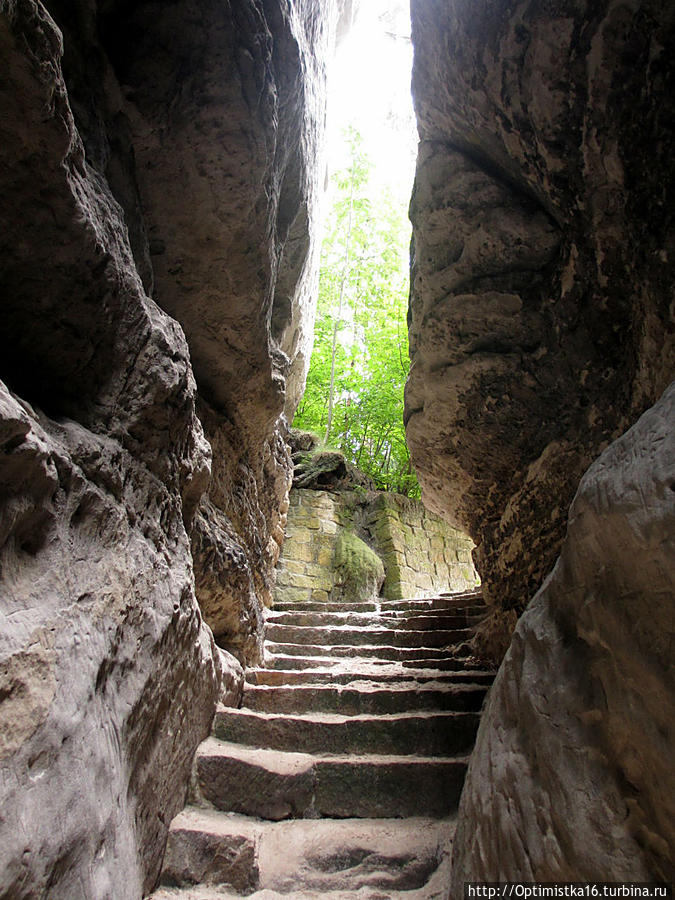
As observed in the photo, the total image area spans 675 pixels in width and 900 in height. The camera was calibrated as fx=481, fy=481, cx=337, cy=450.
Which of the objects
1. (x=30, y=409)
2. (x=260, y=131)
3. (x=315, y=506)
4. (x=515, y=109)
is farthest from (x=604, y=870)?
(x=315, y=506)

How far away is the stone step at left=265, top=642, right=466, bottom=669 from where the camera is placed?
3539mm

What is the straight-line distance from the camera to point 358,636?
3.81 m

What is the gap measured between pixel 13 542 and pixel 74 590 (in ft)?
0.78

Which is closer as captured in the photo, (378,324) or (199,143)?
(199,143)

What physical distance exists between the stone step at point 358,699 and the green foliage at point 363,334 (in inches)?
265

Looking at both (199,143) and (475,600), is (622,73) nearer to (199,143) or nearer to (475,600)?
(199,143)

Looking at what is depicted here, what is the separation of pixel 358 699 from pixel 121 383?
2172mm

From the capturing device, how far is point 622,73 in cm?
189

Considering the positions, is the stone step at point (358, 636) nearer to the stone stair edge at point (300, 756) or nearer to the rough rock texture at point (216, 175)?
the rough rock texture at point (216, 175)

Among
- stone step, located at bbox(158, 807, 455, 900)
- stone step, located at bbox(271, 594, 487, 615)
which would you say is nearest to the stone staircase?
stone step, located at bbox(158, 807, 455, 900)

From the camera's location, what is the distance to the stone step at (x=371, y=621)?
412cm

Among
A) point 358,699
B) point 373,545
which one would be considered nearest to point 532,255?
point 358,699

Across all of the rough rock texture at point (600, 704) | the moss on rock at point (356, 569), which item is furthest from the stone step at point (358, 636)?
the moss on rock at point (356, 569)

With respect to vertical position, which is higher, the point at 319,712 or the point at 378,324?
the point at 378,324
